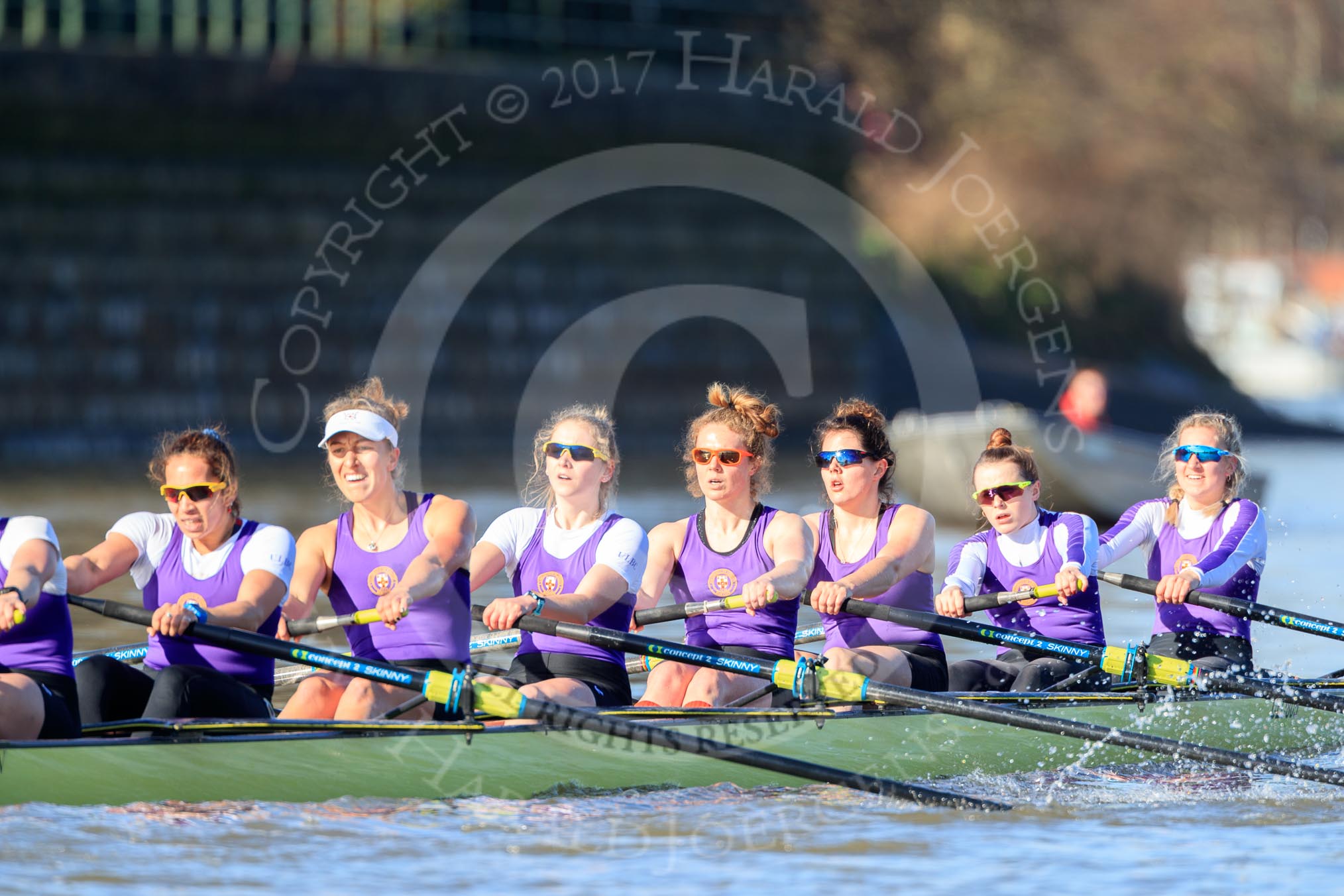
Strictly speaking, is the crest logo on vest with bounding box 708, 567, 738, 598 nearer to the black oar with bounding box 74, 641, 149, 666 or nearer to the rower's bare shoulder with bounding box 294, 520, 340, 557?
the rower's bare shoulder with bounding box 294, 520, 340, 557

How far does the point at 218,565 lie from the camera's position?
622 centimetres

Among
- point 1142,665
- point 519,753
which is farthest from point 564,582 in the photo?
point 1142,665

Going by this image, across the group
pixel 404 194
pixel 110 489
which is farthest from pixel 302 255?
pixel 110 489

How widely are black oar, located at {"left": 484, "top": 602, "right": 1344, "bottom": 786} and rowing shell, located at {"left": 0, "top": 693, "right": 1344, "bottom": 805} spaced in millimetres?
159

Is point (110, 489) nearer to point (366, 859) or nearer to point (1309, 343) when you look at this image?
point (366, 859)

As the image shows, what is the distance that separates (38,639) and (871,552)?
3216mm

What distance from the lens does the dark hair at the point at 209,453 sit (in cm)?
614

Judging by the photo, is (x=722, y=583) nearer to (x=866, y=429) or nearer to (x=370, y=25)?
(x=866, y=429)

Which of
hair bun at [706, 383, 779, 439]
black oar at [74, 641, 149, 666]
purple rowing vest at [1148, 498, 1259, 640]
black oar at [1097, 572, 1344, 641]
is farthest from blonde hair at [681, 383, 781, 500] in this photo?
purple rowing vest at [1148, 498, 1259, 640]

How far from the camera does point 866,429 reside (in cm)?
718

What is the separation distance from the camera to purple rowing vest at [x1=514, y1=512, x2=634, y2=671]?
266 inches

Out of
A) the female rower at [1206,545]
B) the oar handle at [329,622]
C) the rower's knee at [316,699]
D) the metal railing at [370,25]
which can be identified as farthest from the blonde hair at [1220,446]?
the metal railing at [370,25]

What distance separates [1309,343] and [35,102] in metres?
60.1

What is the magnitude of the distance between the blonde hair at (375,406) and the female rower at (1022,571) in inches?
99.0
